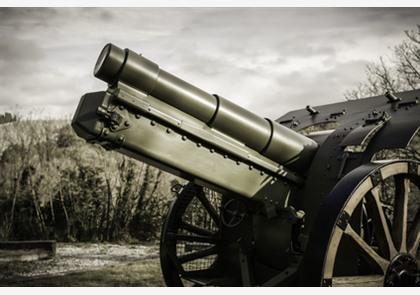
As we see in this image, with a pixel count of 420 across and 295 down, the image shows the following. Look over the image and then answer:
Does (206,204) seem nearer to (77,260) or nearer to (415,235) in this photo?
(415,235)

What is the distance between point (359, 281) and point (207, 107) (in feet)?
4.23

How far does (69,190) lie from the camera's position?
7.73 metres

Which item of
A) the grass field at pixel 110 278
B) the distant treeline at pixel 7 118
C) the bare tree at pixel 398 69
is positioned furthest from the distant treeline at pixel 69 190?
the bare tree at pixel 398 69

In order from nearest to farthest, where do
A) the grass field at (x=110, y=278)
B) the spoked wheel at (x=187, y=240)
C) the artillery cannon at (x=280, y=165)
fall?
1. the artillery cannon at (x=280, y=165)
2. the spoked wheel at (x=187, y=240)
3. the grass field at (x=110, y=278)

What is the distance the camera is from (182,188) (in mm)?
4000

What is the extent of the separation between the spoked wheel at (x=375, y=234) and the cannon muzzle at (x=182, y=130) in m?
0.60

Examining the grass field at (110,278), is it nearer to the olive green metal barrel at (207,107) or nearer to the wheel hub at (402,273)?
the olive green metal barrel at (207,107)

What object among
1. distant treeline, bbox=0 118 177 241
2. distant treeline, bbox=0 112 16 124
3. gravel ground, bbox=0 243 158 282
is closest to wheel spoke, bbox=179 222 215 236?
gravel ground, bbox=0 243 158 282

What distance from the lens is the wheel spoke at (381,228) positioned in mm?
2732

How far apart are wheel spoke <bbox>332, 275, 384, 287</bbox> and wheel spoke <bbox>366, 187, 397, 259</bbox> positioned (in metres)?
0.15

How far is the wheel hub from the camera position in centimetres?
273

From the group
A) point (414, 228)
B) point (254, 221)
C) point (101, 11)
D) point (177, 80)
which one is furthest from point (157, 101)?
point (414, 228)
